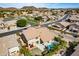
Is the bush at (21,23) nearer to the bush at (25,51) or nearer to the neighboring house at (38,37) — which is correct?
the neighboring house at (38,37)

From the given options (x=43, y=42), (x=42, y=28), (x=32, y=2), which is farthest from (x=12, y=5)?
(x=43, y=42)

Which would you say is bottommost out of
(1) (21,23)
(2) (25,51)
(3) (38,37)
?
(2) (25,51)

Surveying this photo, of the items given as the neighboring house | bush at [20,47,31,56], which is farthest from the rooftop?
→ bush at [20,47,31,56]

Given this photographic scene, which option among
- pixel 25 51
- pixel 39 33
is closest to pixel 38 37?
pixel 39 33

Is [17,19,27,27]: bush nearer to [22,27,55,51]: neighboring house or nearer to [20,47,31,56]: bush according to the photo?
[22,27,55,51]: neighboring house

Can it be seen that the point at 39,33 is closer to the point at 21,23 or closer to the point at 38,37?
the point at 38,37

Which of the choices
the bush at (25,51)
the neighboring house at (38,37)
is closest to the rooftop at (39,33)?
the neighboring house at (38,37)

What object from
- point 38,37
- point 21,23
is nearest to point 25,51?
point 38,37

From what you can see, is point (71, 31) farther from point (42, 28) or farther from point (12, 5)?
point (12, 5)

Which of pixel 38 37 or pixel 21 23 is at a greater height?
pixel 21 23
